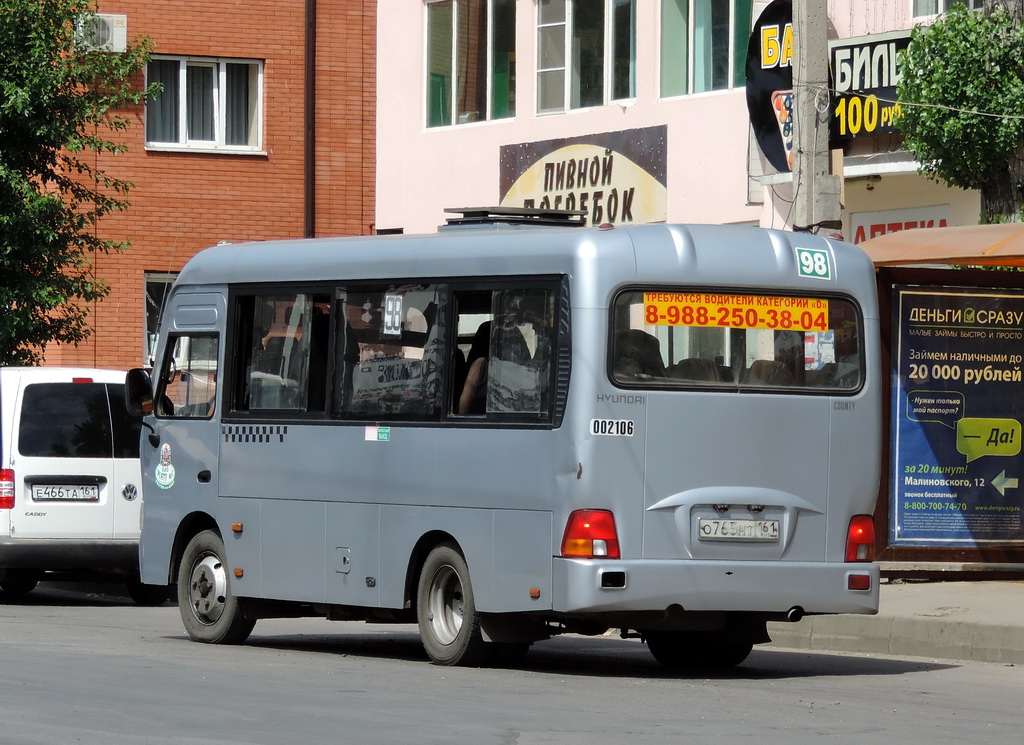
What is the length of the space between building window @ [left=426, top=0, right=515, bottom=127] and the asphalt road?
47.0 ft

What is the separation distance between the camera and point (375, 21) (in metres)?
32.7

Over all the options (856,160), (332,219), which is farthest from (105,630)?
(332,219)

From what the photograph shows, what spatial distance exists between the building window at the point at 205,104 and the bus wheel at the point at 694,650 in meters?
20.0

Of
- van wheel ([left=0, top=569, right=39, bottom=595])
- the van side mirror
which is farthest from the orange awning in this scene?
van wheel ([left=0, top=569, right=39, bottom=595])

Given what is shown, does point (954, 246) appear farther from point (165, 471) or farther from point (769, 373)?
point (165, 471)

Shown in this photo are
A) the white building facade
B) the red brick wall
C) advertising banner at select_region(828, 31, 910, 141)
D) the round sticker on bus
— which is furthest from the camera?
the red brick wall

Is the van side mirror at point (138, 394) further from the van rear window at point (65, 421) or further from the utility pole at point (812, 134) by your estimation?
the utility pole at point (812, 134)

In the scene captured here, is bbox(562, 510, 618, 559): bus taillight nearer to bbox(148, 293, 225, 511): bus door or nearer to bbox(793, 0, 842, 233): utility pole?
bbox(148, 293, 225, 511): bus door

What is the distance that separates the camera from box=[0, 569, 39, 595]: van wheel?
58.9 feet

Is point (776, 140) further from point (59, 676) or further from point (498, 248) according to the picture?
point (59, 676)

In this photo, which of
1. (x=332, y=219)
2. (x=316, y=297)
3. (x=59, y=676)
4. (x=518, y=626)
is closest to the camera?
(x=59, y=676)

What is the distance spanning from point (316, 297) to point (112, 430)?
505 centimetres

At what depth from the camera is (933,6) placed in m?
21.5

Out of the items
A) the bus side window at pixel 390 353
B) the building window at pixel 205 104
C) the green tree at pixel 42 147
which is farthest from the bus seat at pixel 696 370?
the building window at pixel 205 104
